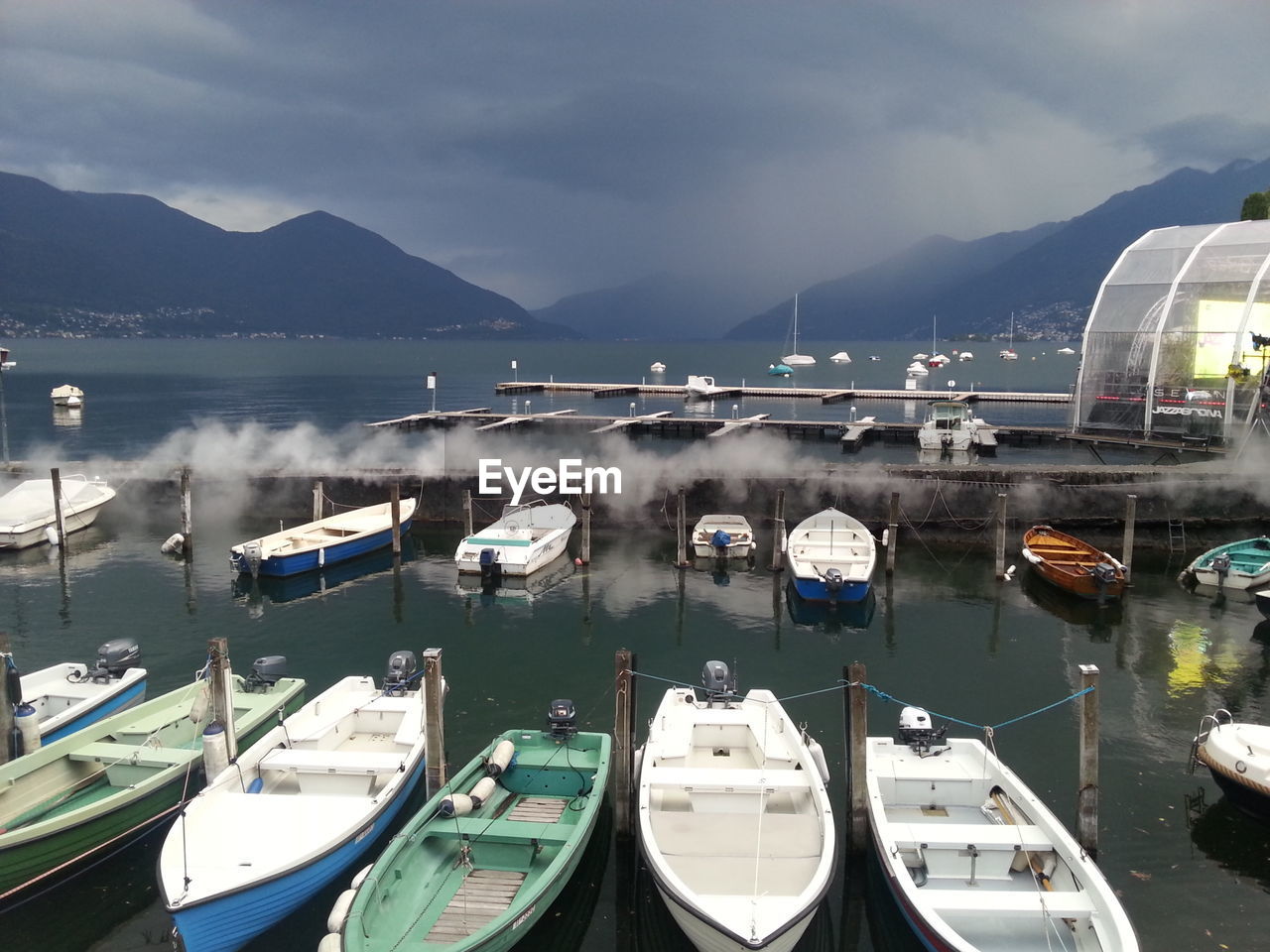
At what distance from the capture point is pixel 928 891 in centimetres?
1013

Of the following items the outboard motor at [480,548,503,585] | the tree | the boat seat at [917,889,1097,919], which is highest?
the tree

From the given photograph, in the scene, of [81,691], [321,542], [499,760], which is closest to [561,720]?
[499,760]

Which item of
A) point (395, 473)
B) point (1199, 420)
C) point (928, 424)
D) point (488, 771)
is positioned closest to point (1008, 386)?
point (928, 424)

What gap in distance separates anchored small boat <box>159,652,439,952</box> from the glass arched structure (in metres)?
42.5

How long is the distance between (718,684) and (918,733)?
3726mm

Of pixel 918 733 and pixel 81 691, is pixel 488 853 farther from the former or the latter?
pixel 81 691

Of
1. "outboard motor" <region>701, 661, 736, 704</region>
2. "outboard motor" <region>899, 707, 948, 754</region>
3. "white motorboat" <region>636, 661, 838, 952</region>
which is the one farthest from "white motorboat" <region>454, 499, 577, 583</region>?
"outboard motor" <region>899, 707, 948, 754</region>

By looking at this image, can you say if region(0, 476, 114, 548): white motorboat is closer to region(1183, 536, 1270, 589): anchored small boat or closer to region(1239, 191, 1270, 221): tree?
region(1183, 536, 1270, 589): anchored small boat

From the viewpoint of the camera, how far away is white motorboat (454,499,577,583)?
94.8 feet

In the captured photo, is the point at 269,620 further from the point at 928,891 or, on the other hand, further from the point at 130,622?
the point at 928,891

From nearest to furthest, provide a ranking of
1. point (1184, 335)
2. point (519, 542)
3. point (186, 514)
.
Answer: point (519, 542), point (186, 514), point (1184, 335)

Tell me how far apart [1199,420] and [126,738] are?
159 ft

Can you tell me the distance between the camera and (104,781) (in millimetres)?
13477

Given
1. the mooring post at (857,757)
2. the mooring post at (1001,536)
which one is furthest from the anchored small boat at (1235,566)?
the mooring post at (857,757)
